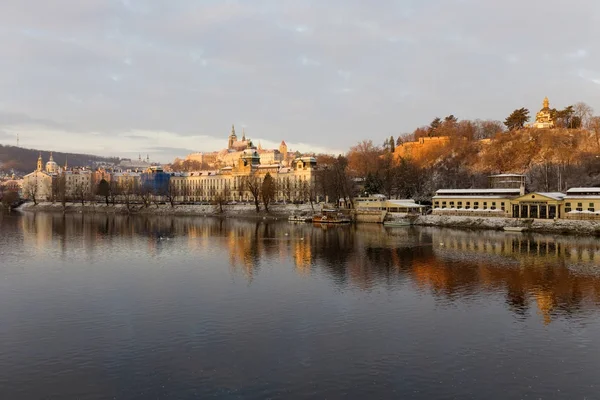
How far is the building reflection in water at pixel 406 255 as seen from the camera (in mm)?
24594

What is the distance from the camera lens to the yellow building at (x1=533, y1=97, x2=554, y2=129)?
93312mm

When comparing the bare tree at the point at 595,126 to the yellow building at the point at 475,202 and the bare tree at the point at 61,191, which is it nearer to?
the yellow building at the point at 475,202

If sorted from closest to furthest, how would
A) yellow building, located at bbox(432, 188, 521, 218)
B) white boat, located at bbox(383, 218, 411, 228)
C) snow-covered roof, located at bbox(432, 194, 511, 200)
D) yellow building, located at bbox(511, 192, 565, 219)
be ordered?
yellow building, located at bbox(511, 192, 565, 219) < yellow building, located at bbox(432, 188, 521, 218) < snow-covered roof, located at bbox(432, 194, 511, 200) < white boat, located at bbox(383, 218, 411, 228)

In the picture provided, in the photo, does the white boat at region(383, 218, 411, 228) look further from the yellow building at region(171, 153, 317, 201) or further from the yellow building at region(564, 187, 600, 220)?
the yellow building at region(171, 153, 317, 201)

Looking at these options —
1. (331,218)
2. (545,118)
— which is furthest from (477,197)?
A: (545,118)

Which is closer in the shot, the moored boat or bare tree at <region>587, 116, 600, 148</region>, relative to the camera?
the moored boat

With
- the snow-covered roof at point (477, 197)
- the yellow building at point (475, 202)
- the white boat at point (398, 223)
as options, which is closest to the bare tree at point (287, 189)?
the white boat at point (398, 223)

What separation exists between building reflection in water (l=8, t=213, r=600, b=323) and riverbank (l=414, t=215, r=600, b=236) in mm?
3650

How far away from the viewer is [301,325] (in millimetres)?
18734

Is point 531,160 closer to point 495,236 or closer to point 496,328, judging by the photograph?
point 495,236

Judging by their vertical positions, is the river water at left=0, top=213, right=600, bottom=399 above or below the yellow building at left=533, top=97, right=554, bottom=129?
below

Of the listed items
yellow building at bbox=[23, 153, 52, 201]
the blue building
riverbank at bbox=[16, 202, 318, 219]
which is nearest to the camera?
riverbank at bbox=[16, 202, 318, 219]

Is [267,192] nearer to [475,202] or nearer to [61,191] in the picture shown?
[475,202]

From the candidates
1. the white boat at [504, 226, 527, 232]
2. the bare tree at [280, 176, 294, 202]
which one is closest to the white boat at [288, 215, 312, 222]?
the bare tree at [280, 176, 294, 202]
